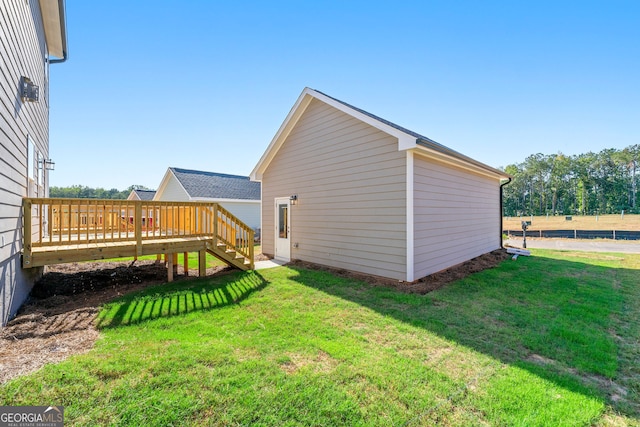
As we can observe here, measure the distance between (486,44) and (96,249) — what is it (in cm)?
1275

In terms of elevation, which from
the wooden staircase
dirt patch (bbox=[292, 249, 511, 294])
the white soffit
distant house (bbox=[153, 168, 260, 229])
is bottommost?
dirt patch (bbox=[292, 249, 511, 294])

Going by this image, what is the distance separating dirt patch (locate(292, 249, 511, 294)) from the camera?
622 centimetres

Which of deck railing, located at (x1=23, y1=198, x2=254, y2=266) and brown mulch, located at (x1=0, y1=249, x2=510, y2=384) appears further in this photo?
deck railing, located at (x1=23, y1=198, x2=254, y2=266)

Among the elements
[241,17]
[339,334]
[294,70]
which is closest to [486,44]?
[294,70]

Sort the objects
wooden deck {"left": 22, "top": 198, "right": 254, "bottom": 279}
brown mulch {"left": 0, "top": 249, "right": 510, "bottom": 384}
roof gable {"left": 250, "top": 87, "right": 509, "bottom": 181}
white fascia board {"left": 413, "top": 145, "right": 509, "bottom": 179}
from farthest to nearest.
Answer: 1. white fascia board {"left": 413, "top": 145, "right": 509, "bottom": 179}
2. roof gable {"left": 250, "top": 87, "right": 509, "bottom": 181}
3. wooden deck {"left": 22, "top": 198, "right": 254, "bottom": 279}
4. brown mulch {"left": 0, "top": 249, "right": 510, "bottom": 384}

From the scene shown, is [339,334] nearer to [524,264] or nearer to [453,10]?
[524,264]

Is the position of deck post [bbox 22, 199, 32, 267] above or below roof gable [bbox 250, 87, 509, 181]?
below

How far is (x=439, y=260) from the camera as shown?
7527 millimetres

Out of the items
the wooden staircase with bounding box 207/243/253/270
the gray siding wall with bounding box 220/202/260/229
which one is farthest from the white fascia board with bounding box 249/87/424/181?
the gray siding wall with bounding box 220/202/260/229

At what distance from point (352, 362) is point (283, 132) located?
8090mm

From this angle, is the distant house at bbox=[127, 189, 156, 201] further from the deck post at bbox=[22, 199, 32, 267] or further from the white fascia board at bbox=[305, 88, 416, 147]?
the white fascia board at bbox=[305, 88, 416, 147]

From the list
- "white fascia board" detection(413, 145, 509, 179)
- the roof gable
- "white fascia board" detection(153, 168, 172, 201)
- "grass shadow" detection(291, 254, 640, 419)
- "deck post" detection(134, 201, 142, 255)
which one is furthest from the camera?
"white fascia board" detection(153, 168, 172, 201)

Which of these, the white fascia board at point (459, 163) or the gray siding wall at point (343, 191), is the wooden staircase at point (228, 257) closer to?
the gray siding wall at point (343, 191)

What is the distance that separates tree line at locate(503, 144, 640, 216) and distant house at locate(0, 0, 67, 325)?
6746cm
